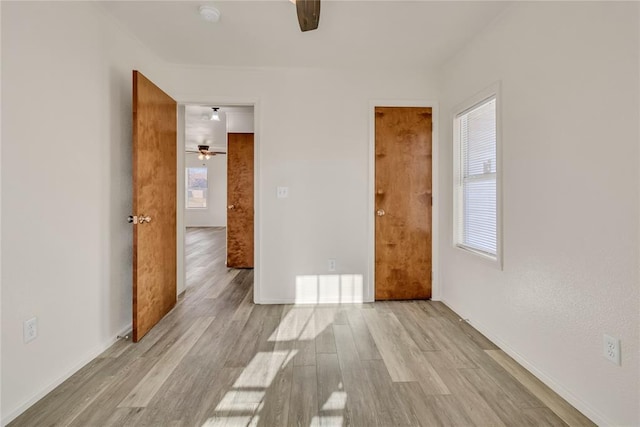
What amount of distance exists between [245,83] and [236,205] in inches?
87.1

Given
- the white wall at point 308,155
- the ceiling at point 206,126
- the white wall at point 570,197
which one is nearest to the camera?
the white wall at point 570,197

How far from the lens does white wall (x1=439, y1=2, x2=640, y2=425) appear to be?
132 centimetres

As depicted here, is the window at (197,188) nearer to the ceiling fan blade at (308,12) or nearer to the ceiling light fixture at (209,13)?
the ceiling light fixture at (209,13)

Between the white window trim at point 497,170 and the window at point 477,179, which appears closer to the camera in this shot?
the white window trim at point 497,170

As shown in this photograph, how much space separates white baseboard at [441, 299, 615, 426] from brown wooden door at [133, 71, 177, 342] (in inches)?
108

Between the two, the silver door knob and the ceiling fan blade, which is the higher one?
the ceiling fan blade

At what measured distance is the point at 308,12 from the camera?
5.11 ft

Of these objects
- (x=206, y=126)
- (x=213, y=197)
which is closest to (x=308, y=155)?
(x=206, y=126)

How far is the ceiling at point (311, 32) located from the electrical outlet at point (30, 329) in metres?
2.10

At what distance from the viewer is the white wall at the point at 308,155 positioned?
3.02 metres

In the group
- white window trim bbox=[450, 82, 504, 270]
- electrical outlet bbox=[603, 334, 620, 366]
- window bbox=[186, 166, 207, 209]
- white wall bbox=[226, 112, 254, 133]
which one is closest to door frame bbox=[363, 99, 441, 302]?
white window trim bbox=[450, 82, 504, 270]

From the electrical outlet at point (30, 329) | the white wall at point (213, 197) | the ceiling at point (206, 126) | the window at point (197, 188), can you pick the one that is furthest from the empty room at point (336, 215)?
the window at point (197, 188)

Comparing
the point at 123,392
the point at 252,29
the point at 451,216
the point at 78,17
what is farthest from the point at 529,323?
the point at 78,17

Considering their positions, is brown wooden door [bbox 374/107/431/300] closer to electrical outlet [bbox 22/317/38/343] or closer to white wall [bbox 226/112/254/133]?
white wall [bbox 226/112/254/133]
